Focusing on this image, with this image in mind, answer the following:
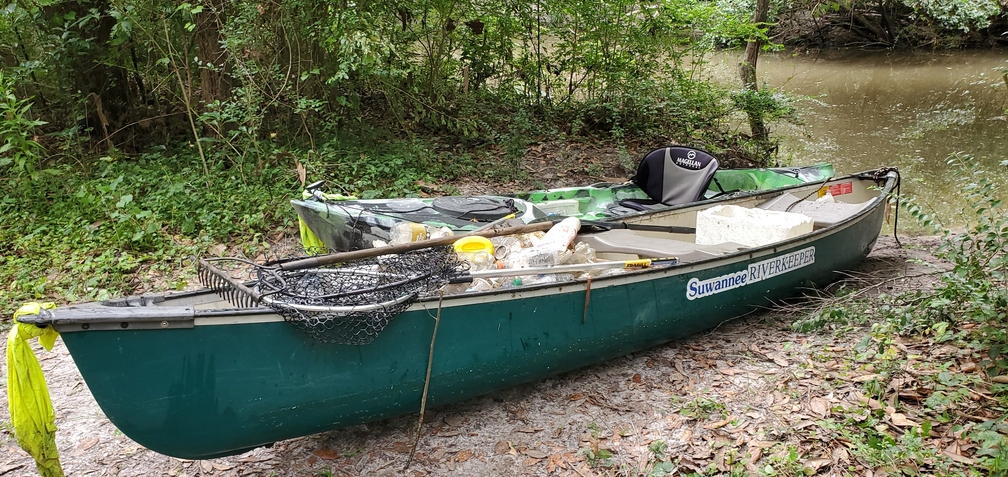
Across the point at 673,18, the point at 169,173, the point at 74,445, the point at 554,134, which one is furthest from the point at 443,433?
the point at 673,18

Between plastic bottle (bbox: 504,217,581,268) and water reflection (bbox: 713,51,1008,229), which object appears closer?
plastic bottle (bbox: 504,217,581,268)

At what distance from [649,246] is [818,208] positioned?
7.01 feet

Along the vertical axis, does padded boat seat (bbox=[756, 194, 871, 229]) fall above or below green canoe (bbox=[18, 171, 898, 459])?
above

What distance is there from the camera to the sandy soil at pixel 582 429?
3.50 meters

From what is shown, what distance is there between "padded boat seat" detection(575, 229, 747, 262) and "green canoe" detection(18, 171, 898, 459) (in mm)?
15

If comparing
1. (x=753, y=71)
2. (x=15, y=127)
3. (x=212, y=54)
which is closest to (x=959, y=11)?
(x=753, y=71)

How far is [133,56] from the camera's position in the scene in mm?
7875

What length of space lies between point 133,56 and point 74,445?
570cm

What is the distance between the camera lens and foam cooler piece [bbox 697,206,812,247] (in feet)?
16.7

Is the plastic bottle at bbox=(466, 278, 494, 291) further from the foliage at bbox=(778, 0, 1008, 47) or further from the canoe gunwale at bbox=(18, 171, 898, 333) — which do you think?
the foliage at bbox=(778, 0, 1008, 47)

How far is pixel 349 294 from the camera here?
10.5 feet

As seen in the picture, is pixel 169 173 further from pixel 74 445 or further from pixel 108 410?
pixel 108 410

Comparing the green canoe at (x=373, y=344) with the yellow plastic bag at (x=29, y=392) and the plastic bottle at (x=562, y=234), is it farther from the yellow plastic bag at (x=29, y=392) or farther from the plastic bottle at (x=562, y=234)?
the plastic bottle at (x=562, y=234)

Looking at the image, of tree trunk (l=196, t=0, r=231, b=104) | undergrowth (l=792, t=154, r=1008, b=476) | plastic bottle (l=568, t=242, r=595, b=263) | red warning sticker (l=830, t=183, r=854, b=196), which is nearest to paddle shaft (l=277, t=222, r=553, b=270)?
plastic bottle (l=568, t=242, r=595, b=263)
